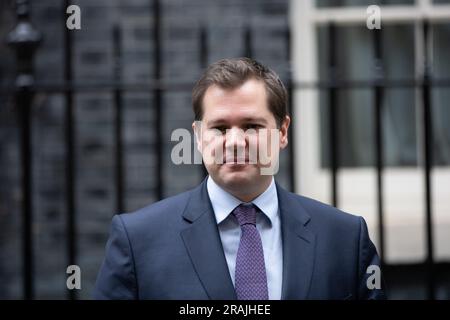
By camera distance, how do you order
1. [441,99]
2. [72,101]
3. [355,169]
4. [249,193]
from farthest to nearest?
[441,99] < [355,169] < [72,101] < [249,193]

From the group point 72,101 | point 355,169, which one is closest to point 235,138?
point 72,101

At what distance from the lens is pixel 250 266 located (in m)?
2.19

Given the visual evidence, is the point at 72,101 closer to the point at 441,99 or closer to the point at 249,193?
the point at 249,193

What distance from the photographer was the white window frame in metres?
5.28

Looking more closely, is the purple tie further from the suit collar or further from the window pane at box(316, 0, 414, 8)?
the window pane at box(316, 0, 414, 8)

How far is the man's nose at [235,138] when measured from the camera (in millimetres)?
2154

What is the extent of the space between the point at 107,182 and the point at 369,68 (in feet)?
5.90

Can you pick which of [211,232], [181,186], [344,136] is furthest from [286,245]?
[344,136]

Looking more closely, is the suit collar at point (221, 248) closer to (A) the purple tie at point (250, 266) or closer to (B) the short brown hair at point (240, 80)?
(A) the purple tie at point (250, 266)

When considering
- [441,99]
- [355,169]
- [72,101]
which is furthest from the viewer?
[441,99]

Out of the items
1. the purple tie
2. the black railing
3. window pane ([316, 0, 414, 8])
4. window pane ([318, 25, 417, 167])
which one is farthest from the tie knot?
window pane ([316, 0, 414, 8])

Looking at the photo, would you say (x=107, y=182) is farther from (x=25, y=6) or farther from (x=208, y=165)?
(x=208, y=165)

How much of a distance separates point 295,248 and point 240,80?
449mm

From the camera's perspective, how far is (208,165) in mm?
2236
